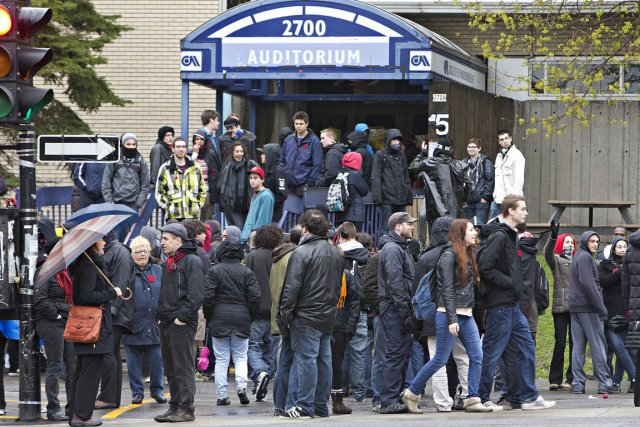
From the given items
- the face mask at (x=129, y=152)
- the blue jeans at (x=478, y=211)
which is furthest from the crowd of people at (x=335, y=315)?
the blue jeans at (x=478, y=211)

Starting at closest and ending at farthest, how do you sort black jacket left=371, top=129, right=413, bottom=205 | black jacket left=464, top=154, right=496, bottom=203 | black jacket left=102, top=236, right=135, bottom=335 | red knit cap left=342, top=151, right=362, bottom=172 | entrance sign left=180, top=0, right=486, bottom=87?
black jacket left=102, top=236, right=135, bottom=335, red knit cap left=342, top=151, right=362, bottom=172, black jacket left=371, top=129, right=413, bottom=205, entrance sign left=180, top=0, right=486, bottom=87, black jacket left=464, top=154, right=496, bottom=203

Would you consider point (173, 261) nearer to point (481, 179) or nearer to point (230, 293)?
point (230, 293)

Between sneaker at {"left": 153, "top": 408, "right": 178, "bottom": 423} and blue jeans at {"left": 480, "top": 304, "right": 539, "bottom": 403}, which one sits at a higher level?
blue jeans at {"left": 480, "top": 304, "right": 539, "bottom": 403}

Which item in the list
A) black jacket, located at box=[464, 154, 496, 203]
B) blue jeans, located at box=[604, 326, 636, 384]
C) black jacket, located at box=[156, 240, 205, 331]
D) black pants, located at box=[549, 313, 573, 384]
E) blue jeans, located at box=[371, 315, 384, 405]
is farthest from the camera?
black jacket, located at box=[464, 154, 496, 203]

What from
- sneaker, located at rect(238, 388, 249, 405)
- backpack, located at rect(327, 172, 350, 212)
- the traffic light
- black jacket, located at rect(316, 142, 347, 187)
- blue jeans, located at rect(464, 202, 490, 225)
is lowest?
sneaker, located at rect(238, 388, 249, 405)

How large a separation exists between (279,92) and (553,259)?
911 centimetres

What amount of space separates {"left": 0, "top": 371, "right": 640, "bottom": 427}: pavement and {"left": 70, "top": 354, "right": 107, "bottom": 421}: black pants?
418mm

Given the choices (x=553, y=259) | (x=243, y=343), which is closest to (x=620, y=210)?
(x=553, y=259)

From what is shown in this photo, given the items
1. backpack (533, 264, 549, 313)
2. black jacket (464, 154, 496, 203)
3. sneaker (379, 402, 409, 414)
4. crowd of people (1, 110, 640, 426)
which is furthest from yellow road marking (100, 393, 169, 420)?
black jacket (464, 154, 496, 203)

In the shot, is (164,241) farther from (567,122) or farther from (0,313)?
(567,122)

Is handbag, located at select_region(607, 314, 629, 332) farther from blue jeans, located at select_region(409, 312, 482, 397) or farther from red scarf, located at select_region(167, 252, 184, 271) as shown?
red scarf, located at select_region(167, 252, 184, 271)

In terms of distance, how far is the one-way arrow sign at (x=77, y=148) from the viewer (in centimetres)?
1238

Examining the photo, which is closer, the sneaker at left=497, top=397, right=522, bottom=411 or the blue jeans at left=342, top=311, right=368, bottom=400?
the sneaker at left=497, top=397, right=522, bottom=411

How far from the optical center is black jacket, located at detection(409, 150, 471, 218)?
1800 centimetres
